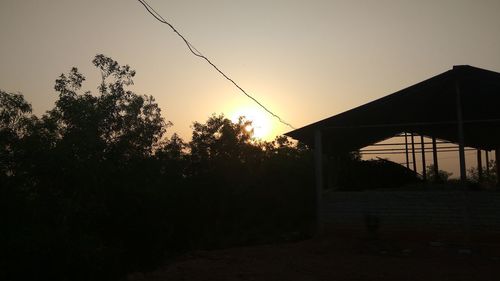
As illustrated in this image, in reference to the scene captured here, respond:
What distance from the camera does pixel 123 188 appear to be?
54.8 ft

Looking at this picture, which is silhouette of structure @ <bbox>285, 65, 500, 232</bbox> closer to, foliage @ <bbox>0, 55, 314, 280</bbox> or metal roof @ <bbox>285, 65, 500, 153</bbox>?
metal roof @ <bbox>285, 65, 500, 153</bbox>

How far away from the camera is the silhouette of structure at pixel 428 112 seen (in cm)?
1205

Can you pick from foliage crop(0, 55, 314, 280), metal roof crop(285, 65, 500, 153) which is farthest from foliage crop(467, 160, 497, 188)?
foliage crop(0, 55, 314, 280)

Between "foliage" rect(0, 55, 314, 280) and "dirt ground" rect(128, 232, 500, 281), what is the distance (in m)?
3.00

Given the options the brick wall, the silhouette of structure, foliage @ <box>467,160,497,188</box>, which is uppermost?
the silhouette of structure

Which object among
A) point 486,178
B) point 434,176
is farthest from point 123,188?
point 486,178

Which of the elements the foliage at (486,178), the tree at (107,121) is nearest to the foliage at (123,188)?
the tree at (107,121)

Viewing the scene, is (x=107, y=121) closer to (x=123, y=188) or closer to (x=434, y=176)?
(x=123, y=188)

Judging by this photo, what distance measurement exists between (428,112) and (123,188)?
11.1 meters

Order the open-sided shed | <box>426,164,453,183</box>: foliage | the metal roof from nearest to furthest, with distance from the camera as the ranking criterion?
1. the open-sided shed
2. the metal roof
3. <box>426,164,453,183</box>: foliage

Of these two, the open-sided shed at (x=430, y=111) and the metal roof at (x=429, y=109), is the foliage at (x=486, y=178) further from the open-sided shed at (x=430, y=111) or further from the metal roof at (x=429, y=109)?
the open-sided shed at (x=430, y=111)

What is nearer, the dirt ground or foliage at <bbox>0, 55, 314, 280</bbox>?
the dirt ground

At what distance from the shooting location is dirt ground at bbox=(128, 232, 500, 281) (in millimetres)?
8805

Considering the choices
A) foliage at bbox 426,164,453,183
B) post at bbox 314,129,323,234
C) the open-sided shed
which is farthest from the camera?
foliage at bbox 426,164,453,183
